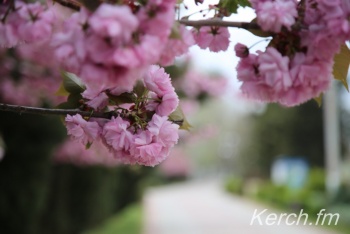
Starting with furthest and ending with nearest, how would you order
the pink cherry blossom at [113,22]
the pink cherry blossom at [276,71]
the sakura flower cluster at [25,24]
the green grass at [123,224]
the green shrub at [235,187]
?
the green shrub at [235,187] → the green grass at [123,224] → the pink cherry blossom at [276,71] → the sakura flower cluster at [25,24] → the pink cherry blossom at [113,22]

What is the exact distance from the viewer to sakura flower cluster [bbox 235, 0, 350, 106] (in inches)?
50.9

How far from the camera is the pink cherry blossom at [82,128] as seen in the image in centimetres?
162

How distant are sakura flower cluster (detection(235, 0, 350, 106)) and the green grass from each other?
13.0m

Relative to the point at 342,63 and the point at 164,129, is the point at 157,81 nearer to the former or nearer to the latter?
the point at 164,129

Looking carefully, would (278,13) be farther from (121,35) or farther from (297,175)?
(297,175)

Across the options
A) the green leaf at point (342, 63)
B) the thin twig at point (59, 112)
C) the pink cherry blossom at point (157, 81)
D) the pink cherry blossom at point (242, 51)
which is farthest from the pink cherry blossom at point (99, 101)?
the green leaf at point (342, 63)

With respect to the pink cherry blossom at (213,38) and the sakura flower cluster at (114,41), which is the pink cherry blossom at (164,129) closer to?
the pink cherry blossom at (213,38)

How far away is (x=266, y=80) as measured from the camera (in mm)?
1348

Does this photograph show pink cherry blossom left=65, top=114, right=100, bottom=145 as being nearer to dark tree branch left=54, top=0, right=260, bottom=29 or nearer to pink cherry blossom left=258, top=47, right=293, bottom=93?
dark tree branch left=54, top=0, right=260, bottom=29

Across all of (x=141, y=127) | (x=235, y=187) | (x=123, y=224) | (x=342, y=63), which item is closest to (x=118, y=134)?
(x=141, y=127)

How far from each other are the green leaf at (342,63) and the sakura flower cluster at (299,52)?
213 millimetres

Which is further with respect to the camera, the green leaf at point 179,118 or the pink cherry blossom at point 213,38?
the green leaf at point 179,118

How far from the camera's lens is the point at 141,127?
164cm

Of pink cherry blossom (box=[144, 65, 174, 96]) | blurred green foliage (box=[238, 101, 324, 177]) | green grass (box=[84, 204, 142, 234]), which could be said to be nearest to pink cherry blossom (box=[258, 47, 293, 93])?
pink cherry blossom (box=[144, 65, 174, 96])
